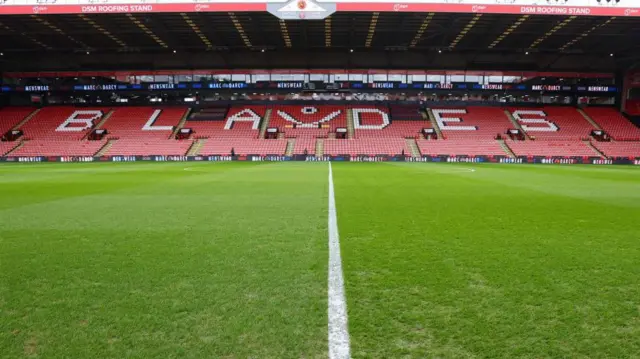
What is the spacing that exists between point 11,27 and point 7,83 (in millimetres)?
15877

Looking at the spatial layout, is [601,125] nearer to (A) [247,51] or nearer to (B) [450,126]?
(B) [450,126]

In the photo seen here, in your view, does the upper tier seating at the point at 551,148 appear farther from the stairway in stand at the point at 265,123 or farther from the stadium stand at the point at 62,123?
the stadium stand at the point at 62,123

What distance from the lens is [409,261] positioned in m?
4.55

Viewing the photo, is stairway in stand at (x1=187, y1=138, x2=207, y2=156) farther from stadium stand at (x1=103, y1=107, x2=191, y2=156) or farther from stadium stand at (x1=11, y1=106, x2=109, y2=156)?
stadium stand at (x1=11, y1=106, x2=109, y2=156)

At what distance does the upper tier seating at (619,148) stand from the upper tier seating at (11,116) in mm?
68201

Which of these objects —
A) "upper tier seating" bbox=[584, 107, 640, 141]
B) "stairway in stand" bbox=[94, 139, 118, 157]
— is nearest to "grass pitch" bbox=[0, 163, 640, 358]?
"stairway in stand" bbox=[94, 139, 118, 157]

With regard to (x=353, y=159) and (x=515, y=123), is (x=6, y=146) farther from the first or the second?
(x=515, y=123)

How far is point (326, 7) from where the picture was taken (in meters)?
33.0

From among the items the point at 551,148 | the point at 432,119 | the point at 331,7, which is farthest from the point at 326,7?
the point at 551,148

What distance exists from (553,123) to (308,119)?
30.2 meters

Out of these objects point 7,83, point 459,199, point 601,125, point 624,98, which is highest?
point 7,83

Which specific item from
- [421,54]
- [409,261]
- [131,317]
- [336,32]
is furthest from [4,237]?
[421,54]

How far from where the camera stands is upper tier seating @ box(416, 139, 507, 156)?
42781mm

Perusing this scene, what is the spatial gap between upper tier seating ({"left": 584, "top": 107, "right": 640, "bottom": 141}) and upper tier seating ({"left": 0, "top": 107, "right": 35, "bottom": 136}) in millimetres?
71437
